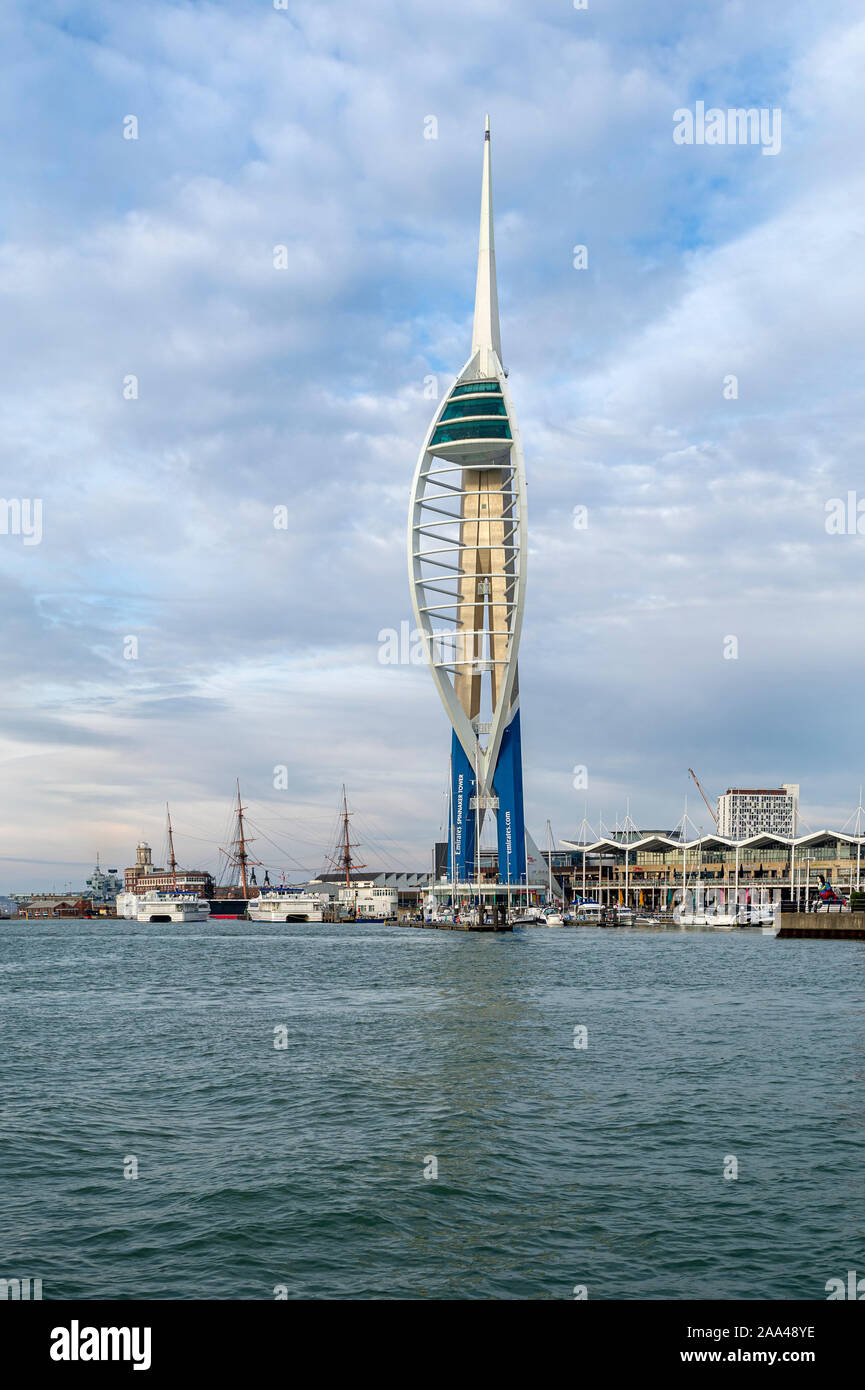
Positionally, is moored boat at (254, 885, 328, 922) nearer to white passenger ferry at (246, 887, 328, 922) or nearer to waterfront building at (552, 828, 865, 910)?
white passenger ferry at (246, 887, 328, 922)

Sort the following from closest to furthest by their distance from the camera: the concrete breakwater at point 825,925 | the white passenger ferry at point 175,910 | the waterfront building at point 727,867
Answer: the concrete breakwater at point 825,925, the waterfront building at point 727,867, the white passenger ferry at point 175,910

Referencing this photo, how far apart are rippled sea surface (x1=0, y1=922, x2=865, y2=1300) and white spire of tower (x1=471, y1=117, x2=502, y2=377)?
11212 centimetres

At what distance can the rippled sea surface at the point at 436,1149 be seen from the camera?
12570mm

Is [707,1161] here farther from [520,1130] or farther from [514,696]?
[514,696]

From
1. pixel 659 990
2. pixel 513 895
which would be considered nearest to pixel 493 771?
pixel 513 895

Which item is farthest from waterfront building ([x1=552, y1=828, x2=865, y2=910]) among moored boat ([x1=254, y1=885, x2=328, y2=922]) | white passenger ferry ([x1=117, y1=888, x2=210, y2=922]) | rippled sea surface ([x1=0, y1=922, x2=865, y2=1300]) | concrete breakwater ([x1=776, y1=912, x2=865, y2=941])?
rippled sea surface ([x1=0, y1=922, x2=865, y2=1300])

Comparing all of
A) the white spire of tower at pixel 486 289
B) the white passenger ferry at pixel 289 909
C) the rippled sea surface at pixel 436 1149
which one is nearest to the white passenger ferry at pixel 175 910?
the white passenger ferry at pixel 289 909

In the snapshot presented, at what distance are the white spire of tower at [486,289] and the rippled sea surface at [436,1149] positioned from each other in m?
112

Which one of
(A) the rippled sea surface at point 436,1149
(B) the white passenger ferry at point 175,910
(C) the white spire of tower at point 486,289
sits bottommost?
(B) the white passenger ferry at point 175,910

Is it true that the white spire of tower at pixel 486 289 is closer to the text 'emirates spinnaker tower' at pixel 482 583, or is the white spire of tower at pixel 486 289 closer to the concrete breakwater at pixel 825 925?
the text 'emirates spinnaker tower' at pixel 482 583

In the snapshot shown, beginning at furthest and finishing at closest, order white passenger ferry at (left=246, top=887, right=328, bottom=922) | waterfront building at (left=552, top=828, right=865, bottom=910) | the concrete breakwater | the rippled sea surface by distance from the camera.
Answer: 1. white passenger ferry at (left=246, top=887, right=328, bottom=922)
2. waterfront building at (left=552, top=828, right=865, bottom=910)
3. the concrete breakwater
4. the rippled sea surface

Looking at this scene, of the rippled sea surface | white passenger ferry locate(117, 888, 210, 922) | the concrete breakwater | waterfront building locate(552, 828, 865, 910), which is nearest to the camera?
the rippled sea surface

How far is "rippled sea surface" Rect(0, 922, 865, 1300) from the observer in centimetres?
1257
